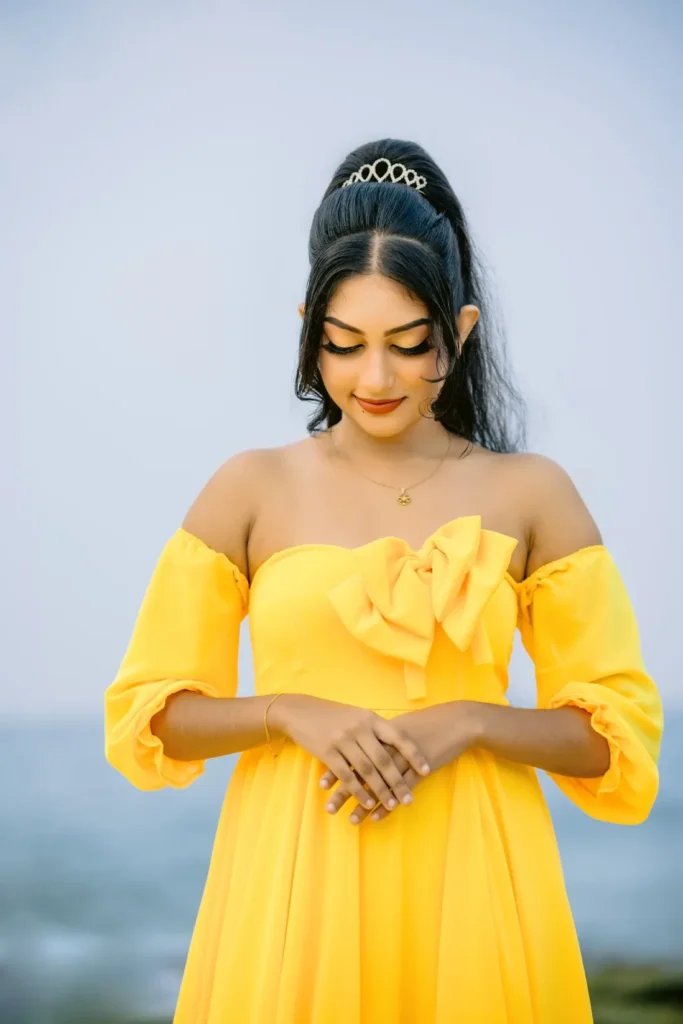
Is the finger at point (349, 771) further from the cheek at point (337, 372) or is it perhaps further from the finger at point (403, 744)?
the cheek at point (337, 372)

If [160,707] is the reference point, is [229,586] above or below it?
above

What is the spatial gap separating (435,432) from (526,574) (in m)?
0.24

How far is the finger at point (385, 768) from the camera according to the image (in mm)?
1446

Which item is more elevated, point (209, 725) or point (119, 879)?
point (119, 879)

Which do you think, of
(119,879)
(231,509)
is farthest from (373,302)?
(119,879)

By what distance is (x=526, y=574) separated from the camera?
1.73m

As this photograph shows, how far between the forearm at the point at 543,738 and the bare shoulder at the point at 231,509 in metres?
0.37

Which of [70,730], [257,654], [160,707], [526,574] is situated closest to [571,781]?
[526,574]

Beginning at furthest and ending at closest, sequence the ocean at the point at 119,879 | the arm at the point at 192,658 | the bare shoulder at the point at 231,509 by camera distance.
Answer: the ocean at the point at 119,879 → the bare shoulder at the point at 231,509 → the arm at the point at 192,658

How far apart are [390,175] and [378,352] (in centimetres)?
29

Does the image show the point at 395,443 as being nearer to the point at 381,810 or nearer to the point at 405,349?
the point at 405,349

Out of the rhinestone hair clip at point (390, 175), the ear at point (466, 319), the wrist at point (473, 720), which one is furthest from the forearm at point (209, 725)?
the rhinestone hair clip at point (390, 175)

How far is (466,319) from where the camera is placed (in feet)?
5.55

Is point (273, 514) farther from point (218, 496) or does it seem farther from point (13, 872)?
point (13, 872)
